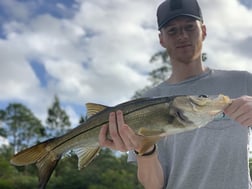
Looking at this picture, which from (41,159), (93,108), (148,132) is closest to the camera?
(148,132)

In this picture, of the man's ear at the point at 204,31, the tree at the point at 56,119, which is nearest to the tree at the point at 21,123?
the tree at the point at 56,119

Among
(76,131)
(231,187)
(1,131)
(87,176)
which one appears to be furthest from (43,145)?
(1,131)

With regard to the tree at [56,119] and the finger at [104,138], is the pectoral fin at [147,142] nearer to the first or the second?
the finger at [104,138]

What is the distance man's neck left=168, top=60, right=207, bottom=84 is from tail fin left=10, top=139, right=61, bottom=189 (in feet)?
3.69

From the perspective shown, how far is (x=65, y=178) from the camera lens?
24672 millimetres

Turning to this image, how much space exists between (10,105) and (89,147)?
135 ft

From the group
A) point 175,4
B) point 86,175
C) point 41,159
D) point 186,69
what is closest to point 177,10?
point 175,4

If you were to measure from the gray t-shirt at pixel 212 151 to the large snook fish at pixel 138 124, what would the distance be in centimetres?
37

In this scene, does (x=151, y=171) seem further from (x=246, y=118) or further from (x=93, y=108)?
(x=246, y=118)

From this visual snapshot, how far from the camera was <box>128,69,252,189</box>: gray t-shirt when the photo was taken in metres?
3.02

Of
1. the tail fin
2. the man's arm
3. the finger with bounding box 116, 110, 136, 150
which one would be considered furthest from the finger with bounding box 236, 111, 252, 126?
the tail fin

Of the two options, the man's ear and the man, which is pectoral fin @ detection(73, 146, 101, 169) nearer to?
the man

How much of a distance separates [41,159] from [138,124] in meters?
0.73

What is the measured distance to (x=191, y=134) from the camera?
3.19 meters
